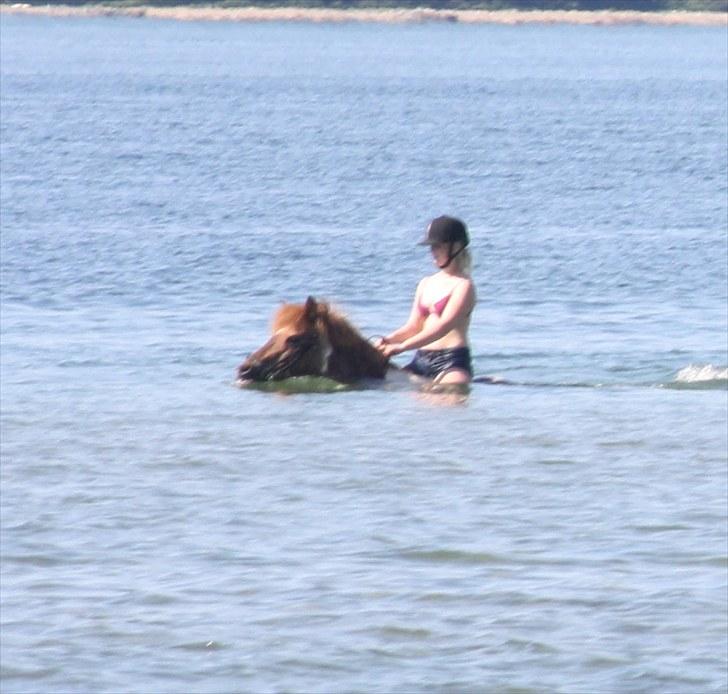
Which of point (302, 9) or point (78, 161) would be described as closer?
point (78, 161)

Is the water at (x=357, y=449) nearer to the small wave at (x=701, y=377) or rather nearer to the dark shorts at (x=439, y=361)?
the small wave at (x=701, y=377)

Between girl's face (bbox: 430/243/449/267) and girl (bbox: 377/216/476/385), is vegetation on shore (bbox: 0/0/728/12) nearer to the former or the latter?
girl (bbox: 377/216/476/385)

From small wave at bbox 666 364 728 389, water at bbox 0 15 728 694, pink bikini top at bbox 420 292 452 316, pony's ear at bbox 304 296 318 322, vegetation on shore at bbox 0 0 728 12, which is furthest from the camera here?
vegetation on shore at bbox 0 0 728 12

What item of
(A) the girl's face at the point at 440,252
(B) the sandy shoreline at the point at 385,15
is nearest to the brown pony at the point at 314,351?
(A) the girl's face at the point at 440,252

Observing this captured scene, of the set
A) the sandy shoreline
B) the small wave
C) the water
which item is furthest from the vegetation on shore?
the small wave

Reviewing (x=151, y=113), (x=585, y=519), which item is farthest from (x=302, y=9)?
(x=585, y=519)

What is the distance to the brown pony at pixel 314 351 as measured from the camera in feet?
40.9

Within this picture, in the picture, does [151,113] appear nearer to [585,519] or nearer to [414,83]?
[414,83]

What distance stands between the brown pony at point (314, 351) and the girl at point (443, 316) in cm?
19

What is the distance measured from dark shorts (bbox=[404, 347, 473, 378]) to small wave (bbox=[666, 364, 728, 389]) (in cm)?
137

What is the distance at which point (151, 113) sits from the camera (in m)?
53.2

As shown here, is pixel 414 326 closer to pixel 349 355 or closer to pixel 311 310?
pixel 349 355

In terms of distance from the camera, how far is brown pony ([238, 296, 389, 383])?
12.5 m

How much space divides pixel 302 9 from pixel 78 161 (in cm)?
11180
